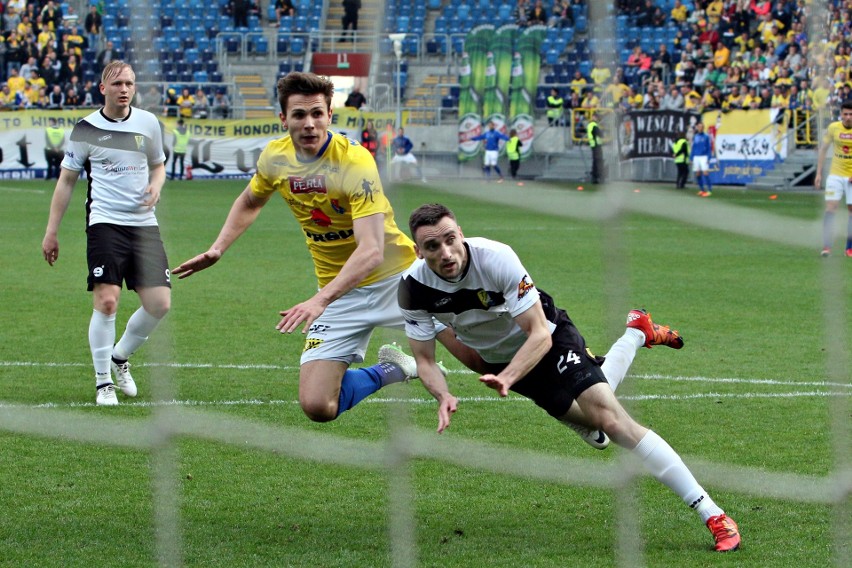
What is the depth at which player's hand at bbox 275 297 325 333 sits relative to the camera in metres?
3.51

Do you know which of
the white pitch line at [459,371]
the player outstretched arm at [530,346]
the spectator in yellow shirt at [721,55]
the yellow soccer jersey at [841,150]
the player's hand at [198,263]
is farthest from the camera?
the spectator in yellow shirt at [721,55]

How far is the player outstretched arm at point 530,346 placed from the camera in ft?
12.7

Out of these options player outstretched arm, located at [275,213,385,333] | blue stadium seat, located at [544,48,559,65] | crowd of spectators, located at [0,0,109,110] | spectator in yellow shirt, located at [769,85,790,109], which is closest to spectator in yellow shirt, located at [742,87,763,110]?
spectator in yellow shirt, located at [769,85,790,109]

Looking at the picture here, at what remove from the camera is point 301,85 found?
4.53 m

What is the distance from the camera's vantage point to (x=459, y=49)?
10.1 metres

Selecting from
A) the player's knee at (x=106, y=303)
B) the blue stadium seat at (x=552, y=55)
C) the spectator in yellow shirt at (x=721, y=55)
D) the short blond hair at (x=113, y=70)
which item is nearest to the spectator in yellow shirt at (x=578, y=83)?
the spectator in yellow shirt at (x=721, y=55)

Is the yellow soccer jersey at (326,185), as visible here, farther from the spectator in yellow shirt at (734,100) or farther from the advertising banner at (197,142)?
the advertising banner at (197,142)

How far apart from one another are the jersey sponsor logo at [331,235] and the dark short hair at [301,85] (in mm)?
734

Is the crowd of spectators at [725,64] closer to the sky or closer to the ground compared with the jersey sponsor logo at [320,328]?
closer to the sky

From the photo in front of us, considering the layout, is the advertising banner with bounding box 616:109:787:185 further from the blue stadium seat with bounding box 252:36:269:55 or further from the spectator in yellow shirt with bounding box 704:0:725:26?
the blue stadium seat with bounding box 252:36:269:55

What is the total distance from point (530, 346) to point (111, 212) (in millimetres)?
3075

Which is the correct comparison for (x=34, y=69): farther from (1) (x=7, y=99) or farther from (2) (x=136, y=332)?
(2) (x=136, y=332)

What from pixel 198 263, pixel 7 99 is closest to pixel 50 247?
pixel 198 263

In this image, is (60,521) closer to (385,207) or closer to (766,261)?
(385,207)
